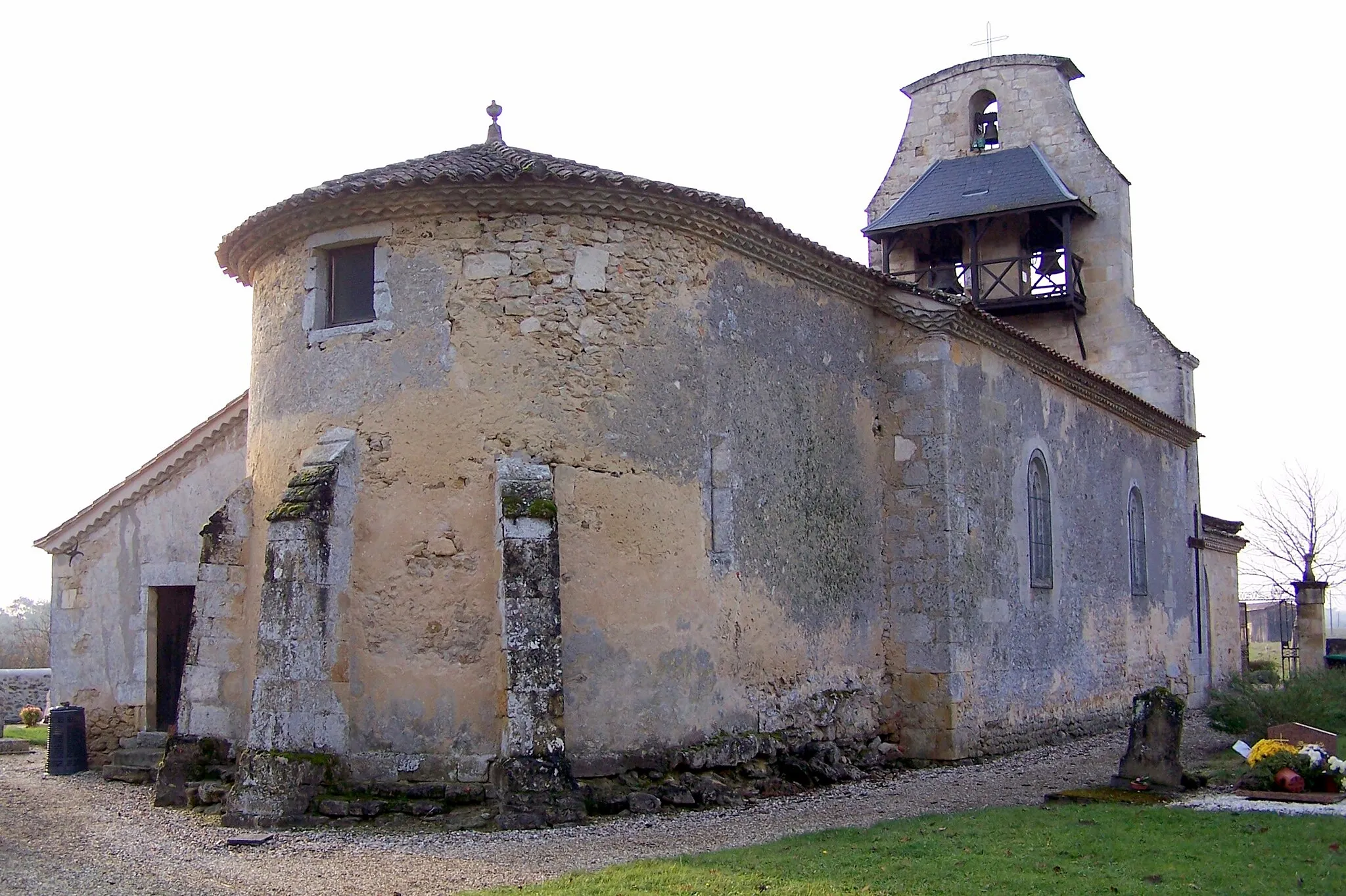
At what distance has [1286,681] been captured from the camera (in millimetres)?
17938

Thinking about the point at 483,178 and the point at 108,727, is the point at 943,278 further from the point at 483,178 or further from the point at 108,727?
the point at 108,727

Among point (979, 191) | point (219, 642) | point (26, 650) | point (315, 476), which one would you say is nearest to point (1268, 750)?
point (315, 476)

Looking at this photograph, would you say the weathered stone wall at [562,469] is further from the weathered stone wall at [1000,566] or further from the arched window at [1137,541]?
the arched window at [1137,541]

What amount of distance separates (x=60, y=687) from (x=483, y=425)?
8001 mm

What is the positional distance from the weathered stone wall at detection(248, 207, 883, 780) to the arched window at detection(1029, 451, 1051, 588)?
5.35 metres

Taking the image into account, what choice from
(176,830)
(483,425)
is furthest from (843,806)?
(176,830)

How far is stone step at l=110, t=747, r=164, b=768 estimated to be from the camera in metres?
13.6

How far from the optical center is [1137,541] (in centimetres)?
2075

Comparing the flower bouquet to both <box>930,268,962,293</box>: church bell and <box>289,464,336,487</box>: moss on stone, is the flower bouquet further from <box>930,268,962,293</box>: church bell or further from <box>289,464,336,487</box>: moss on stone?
<box>930,268,962,293</box>: church bell

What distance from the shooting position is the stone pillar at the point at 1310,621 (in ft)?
92.5

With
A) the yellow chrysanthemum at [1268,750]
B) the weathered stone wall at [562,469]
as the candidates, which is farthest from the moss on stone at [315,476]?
the yellow chrysanthemum at [1268,750]

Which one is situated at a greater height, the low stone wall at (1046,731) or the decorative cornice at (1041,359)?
the decorative cornice at (1041,359)

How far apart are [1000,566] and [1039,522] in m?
1.90

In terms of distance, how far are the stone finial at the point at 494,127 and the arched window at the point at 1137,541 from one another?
41.4ft
